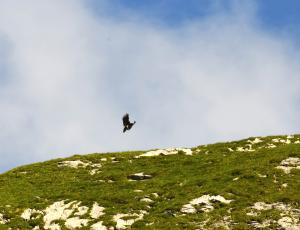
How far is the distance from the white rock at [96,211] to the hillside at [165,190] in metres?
0.07

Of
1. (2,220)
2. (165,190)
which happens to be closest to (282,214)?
(165,190)

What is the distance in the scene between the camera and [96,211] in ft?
144

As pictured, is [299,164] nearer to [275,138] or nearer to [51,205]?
[275,138]

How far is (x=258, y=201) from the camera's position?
138ft

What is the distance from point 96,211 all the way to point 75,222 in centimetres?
211

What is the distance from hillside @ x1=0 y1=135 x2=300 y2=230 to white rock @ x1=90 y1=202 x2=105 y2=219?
0.07 metres

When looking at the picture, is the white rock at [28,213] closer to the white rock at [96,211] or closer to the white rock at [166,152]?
the white rock at [96,211]

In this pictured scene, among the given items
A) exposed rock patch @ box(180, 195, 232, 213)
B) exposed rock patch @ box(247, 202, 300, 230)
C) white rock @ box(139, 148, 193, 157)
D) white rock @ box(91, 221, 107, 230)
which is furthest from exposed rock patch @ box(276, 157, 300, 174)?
white rock @ box(91, 221, 107, 230)

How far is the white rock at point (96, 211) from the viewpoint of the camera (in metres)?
43.2

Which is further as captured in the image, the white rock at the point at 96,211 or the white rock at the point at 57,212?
the white rock at the point at 57,212

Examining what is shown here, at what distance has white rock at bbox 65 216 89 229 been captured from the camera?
42.0m

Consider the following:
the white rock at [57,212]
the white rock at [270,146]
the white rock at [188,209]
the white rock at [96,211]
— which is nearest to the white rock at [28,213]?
the white rock at [57,212]

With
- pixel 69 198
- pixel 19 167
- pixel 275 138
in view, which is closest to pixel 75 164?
pixel 19 167

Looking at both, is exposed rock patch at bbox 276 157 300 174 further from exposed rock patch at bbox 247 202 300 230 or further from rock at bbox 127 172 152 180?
rock at bbox 127 172 152 180
